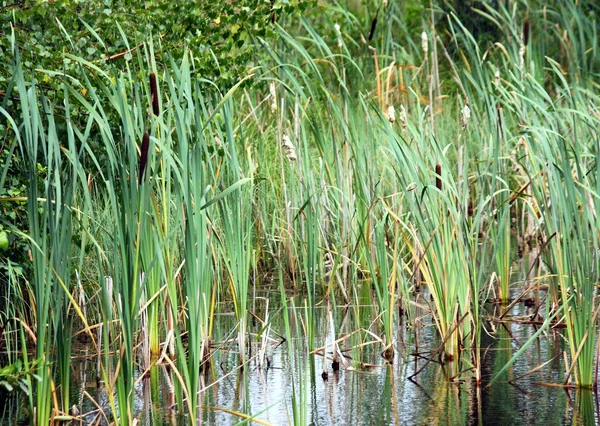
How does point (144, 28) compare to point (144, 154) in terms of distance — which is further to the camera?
point (144, 28)

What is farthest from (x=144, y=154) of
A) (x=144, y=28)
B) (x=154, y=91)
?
(x=144, y=28)

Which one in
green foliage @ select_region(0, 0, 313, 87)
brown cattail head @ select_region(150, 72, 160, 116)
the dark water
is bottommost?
the dark water

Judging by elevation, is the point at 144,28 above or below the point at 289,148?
above

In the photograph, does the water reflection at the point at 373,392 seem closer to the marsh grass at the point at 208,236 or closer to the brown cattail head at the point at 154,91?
the marsh grass at the point at 208,236

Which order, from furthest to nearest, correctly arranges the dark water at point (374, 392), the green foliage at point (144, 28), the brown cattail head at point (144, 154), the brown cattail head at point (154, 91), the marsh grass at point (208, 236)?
the green foliage at point (144, 28) < the dark water at point (374, 392) < the brown cattail head at point (154, 91) < the marsh grass at point (208, 236) < the brown cattail head at point (144, 154)

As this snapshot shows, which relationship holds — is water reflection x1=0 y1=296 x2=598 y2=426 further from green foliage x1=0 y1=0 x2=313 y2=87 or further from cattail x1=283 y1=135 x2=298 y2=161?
green foliage x1=0 y1=0 x2=313 y2=87

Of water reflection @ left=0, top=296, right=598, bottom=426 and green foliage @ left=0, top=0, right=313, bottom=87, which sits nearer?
water reflection @ left=0, top=296, right=598, bottom=426

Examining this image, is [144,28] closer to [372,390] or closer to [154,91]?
[154,91]

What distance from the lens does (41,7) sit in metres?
4.80

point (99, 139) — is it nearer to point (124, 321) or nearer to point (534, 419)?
point (124, 321)

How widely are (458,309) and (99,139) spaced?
8.12ft

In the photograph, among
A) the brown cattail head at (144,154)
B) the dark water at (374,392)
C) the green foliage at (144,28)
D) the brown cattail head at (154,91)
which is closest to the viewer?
the brown cattail head at (144,154)

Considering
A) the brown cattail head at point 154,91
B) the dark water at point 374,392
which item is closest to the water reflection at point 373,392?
the dark water at point 374,392

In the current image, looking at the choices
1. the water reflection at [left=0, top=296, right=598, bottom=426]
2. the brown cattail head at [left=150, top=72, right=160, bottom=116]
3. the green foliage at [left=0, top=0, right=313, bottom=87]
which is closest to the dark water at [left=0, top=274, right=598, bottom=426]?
the water reflection at [left=0, top=296, right=598, bottom=426]
